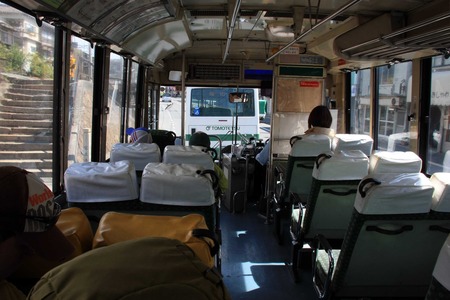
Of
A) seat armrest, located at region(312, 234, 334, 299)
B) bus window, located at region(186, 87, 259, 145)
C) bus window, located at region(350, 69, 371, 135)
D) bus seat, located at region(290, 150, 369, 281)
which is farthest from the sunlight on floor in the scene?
bus window, located at region(186, 87, 259, 145)

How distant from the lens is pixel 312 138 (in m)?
4.02

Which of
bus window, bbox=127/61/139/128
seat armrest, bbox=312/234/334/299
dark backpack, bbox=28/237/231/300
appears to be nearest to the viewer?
dark backpack, bbox=28/237/231/300

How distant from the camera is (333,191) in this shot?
308 centimetres

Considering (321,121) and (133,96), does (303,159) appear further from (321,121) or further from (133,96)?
(133,96)

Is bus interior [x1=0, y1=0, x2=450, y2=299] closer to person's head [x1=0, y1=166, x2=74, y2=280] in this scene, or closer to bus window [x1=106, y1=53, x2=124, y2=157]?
bus window [x1=106, y1=53, x2=124, y2=157]

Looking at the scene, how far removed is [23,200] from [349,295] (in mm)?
2027

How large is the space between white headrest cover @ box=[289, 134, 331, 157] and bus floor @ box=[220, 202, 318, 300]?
109cm

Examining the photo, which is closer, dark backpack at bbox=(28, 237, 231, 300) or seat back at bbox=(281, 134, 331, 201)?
dark backpack at bbox=(28, 237, 231, 300)

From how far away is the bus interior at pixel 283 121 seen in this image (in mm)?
2318

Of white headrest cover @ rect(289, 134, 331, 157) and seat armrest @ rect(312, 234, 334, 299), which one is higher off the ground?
white headrest cover @ rect(289, 134, 331, 157)

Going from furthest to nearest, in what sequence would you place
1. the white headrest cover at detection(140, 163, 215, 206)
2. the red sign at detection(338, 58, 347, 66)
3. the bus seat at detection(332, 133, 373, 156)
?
the red sign at detection(338, 58, 347, 66)
the bus seat at detection(332, 133, 373, 156)
the white headrest cover at detection(140, 163, 215, 206)

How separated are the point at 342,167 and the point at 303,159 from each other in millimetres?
1078

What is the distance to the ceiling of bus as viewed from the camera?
303cm

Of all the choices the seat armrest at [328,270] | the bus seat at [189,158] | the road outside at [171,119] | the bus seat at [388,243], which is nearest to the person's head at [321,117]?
the bus seat at [189,158]
